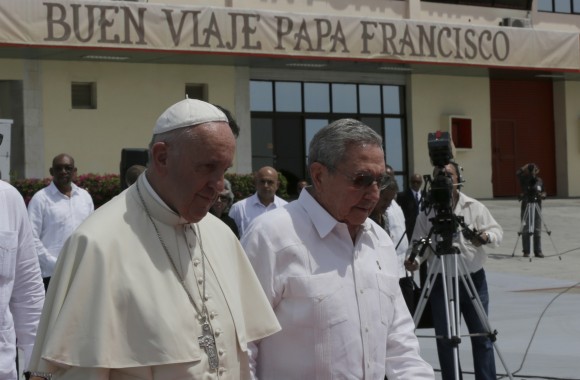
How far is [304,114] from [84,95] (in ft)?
20.2

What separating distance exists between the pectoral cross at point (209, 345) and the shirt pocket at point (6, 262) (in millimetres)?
1942

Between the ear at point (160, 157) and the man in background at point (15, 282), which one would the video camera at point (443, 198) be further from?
the ear at point (160, 157)

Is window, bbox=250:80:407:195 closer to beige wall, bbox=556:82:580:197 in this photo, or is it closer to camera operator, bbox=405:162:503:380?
beige wall, bbox=556:82:580:197

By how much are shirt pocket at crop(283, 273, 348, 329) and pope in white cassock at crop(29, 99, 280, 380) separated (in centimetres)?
57

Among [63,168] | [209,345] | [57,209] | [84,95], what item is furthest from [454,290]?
[84,95]

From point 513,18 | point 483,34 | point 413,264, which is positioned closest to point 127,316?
point 413,264

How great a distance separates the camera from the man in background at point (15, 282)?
5000mm

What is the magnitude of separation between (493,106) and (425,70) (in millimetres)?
3618

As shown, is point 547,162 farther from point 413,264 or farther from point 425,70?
point 413,264

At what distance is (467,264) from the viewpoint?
29.0 feet

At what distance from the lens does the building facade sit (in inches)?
1009

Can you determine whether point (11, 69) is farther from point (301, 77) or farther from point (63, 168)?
point (63, 168)

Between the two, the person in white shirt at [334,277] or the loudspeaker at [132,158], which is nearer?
the person in white shirt at [334,277]

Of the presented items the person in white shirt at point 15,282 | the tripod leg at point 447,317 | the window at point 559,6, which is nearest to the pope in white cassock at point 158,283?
the person in white shirt at point 15,282
